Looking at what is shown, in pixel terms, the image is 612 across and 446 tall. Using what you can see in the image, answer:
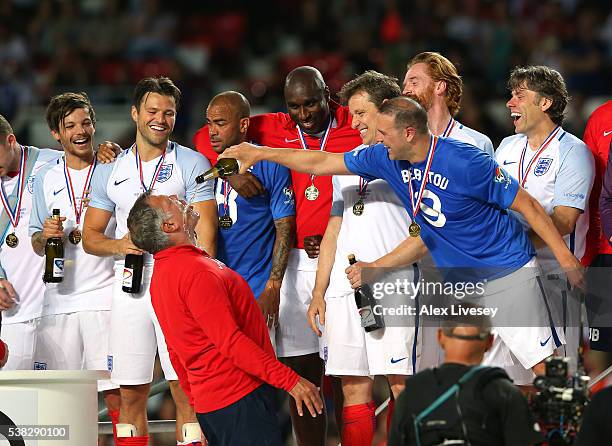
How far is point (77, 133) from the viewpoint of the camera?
6891 mm

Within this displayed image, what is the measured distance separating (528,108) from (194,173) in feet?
6.24

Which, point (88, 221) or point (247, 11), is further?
point (247, 11)

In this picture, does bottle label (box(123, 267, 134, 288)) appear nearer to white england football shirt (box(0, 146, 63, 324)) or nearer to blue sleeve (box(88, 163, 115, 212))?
blue sleeve (box(88, 163, 115, 212))

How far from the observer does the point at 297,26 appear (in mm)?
14695

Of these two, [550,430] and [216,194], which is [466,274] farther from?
[216,194]

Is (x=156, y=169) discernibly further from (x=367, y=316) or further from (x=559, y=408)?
(x=559, y=408)

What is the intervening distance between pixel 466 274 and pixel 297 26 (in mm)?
9355

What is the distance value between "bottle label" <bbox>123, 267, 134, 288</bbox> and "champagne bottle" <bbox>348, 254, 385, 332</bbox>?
1279 millimetres

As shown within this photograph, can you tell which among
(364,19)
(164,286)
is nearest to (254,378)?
(164,286)

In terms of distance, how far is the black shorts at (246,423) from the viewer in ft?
17.8

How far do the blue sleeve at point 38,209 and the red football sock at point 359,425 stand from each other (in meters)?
2.19

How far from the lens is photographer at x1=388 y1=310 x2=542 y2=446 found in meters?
4.53

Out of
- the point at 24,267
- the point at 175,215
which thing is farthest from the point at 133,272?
the point at 24,267

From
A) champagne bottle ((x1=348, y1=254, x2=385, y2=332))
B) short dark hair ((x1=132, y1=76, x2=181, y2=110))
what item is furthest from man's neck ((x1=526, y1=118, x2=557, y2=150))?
short dark hair ((x1=132, y1=76, x2=181, y2=110))
